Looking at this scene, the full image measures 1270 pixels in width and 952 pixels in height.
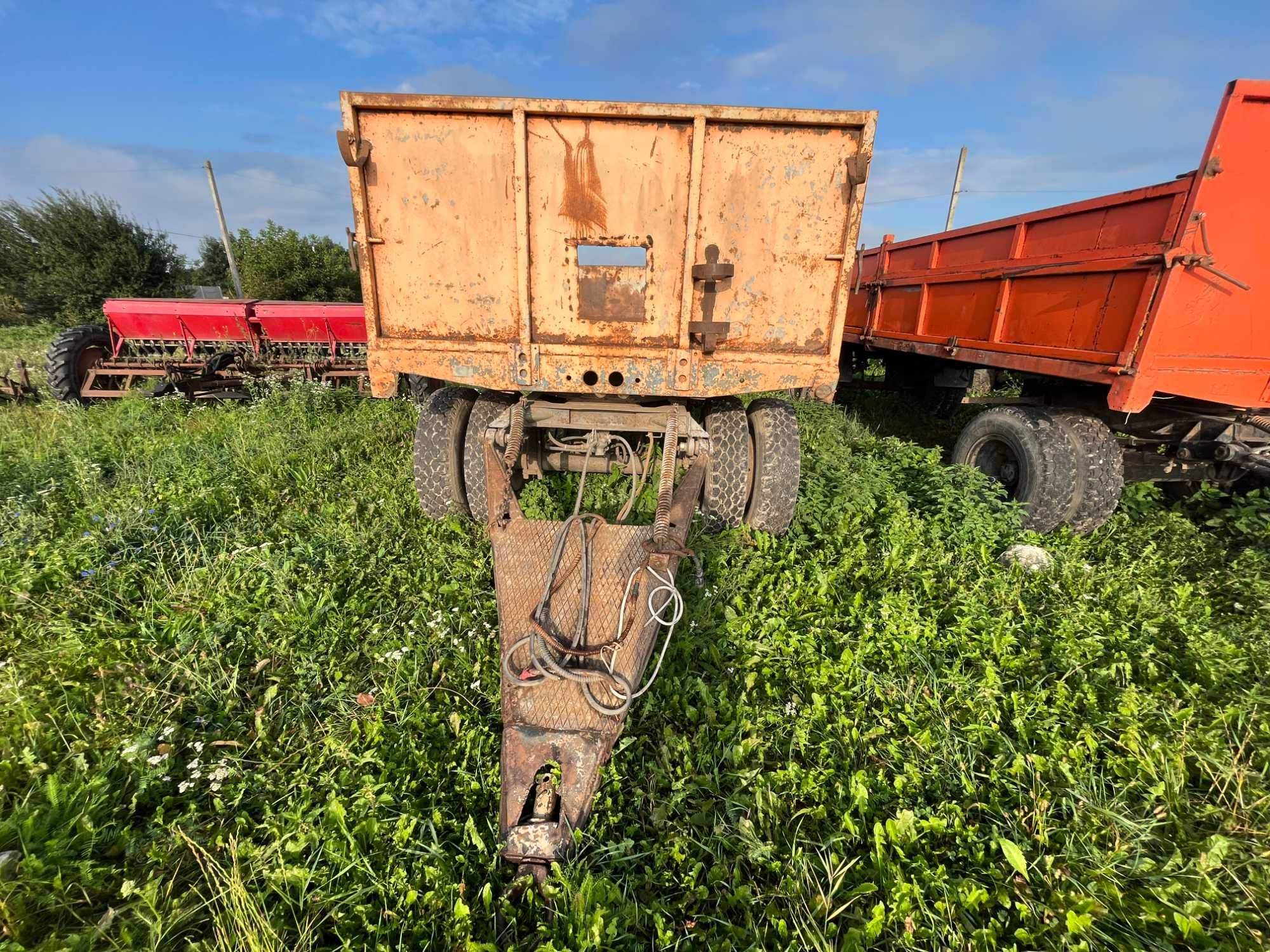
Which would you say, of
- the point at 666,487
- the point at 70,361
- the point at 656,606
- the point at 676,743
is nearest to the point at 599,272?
the point at 666,487

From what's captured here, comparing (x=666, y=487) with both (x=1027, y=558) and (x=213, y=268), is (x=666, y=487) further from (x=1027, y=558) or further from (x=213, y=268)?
(x=213, y=268)

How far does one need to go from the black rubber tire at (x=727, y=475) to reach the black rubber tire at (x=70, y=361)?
7.78m

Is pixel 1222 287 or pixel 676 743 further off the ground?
pixel 1222 287

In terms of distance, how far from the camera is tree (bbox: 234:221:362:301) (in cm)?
1992

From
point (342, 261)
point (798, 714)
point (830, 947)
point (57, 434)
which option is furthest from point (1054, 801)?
point (342, 261)

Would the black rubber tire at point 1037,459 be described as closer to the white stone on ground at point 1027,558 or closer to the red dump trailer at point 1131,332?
the red dump trailer at point 1131,332

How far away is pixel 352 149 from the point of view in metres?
2.93

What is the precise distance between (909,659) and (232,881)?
9.29 ft

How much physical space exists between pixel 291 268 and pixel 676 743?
80.1 feet

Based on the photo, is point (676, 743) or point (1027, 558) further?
point (1027, 558)

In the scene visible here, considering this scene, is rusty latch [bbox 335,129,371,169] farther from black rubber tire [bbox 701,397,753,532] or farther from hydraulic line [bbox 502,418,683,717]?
black rubber tire [bbox 701,397,753,532]

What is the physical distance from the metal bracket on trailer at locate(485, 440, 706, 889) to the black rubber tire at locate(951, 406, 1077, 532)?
112 inches

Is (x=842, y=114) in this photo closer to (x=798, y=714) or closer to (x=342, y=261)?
(x=798, y=714)

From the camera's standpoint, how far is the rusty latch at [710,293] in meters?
3.06
